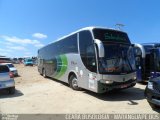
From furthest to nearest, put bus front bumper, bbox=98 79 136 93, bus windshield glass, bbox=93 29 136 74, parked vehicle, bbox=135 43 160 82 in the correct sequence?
parked vehicle, bbox=135 43 160 82 < bus windshield glass, bbox=93 29 136 74 < bus front bumper, bbox=98 79 136 93

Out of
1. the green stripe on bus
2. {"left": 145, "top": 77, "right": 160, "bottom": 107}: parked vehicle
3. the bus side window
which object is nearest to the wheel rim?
the green stripe on bus

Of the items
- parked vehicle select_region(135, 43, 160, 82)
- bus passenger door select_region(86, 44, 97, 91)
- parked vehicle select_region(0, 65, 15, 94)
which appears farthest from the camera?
parked vehicle select_region(135, 43, 160, 82)

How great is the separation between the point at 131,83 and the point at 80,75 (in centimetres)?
277

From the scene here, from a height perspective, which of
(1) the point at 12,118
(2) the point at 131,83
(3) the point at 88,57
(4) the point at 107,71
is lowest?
(1) the point at 12,118

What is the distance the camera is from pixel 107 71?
31.4ft

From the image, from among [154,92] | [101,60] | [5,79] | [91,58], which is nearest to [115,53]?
[101,60]

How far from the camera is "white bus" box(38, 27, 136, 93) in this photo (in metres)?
9.59

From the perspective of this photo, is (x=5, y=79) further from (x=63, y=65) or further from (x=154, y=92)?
(x=154, y=92)

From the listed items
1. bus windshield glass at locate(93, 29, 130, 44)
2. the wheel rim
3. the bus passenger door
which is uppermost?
bus windshield glass at locate(93, 29, 130, 44)

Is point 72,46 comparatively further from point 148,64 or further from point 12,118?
point 12,118

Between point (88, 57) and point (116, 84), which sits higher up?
point (88, 57)

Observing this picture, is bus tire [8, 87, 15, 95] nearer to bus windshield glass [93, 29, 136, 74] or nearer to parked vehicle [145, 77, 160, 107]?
bus windshield glass [93, 29, 136, 74]

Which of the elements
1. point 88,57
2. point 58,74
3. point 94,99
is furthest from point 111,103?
point 58,74

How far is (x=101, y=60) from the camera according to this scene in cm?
963
